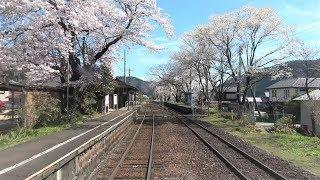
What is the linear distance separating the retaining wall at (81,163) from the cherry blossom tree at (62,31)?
363 inches

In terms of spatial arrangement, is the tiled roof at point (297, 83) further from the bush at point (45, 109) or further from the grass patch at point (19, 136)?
the grass patch at point (19, 136)

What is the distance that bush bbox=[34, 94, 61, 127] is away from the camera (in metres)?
23.4

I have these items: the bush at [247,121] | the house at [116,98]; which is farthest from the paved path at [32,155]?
the house at [116,98]

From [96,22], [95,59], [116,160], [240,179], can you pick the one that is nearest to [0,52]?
[96,22]

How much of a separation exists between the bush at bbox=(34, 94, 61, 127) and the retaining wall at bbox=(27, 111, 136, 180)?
4.18 metres

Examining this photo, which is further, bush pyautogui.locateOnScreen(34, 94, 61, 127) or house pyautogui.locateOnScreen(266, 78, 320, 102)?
house pyautogui.locateOnScreen(266, 78, 320, 102)

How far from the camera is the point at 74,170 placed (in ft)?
42.1

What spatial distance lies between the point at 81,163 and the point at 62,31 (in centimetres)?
→ 1571

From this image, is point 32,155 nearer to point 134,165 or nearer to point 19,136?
point 134,165

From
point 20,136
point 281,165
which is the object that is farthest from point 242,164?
point 20,136

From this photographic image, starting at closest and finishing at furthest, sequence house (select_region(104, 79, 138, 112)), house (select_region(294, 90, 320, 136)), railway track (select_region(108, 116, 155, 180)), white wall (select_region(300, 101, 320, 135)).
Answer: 1. railway track (select_region(108, 116, 155, 180))
2. house (select_region(294, 90, 320, 136))
3. white wall (select_region(300, 101, 320, 135))
4. house (select_region(104, 79, 138, 112))

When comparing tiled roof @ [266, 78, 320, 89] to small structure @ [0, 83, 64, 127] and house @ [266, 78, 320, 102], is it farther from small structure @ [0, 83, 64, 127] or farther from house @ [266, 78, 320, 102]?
small structure @ [0, 83, 64, 127]

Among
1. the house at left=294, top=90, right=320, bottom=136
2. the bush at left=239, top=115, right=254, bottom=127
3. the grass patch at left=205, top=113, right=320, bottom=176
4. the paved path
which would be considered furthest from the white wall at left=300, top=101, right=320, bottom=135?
the paved path

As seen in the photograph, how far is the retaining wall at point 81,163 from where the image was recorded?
10.3 m
